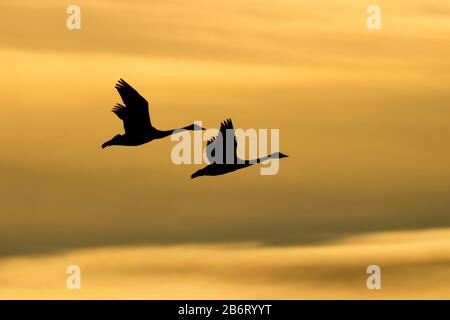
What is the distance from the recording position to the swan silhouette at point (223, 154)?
67.2m

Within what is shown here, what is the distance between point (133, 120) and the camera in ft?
227

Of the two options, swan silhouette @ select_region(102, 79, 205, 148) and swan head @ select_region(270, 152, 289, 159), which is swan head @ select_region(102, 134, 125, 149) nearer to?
swan silhouette @ select_region(102, 79, 205, 148)

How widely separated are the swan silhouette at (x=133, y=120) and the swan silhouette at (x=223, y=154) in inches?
100

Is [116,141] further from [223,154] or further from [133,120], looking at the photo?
[223,154]

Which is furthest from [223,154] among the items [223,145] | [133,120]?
[133,120]

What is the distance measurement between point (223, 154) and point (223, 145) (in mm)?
629

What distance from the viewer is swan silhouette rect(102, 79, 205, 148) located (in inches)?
2712

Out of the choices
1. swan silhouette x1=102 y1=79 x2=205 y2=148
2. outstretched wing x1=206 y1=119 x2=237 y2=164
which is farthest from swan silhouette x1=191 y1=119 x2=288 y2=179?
swan silhouette x1=102 y1=79 x2=205 y2=148
